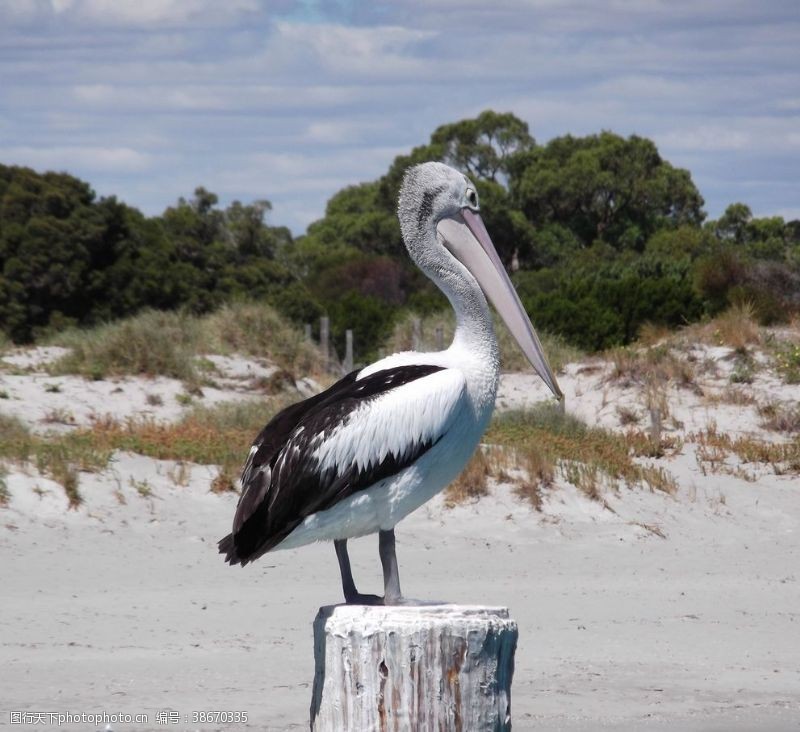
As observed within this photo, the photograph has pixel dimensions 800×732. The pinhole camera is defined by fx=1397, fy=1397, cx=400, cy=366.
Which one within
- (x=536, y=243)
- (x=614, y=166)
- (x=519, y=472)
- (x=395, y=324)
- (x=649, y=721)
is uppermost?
(x=614, y=166)

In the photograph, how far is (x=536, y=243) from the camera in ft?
128

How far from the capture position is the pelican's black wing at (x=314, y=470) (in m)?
3.85

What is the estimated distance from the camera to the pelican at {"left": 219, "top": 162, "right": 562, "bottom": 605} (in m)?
3.86

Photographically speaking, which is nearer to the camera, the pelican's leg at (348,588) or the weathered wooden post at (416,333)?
the pelican's leg at (348,588)

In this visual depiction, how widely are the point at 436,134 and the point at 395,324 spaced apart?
2680 cm

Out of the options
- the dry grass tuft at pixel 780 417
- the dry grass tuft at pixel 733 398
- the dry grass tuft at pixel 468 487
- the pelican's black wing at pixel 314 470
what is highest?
the pelican's black wing at pixel 314 470

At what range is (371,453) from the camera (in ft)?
12.7

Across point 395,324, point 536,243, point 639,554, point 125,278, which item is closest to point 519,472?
point 639,554

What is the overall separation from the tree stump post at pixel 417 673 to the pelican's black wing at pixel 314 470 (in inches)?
18.4

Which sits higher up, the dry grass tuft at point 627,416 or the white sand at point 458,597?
the dry grass tuft at point 627,416

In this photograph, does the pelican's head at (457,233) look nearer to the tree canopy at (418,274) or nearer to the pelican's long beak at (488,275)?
the pelican's long beak at (488,275)

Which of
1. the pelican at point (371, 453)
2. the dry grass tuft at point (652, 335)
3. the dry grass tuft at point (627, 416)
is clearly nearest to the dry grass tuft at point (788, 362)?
the dry grass tuft at point (652, 335)

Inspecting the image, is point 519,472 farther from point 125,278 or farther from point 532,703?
point 125,278

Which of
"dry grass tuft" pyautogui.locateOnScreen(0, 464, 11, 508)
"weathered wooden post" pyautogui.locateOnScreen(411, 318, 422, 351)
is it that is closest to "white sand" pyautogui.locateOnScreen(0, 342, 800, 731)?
"dry grass tuft" pyautogui.locateOnScreen(0, 464, 11, 508)
